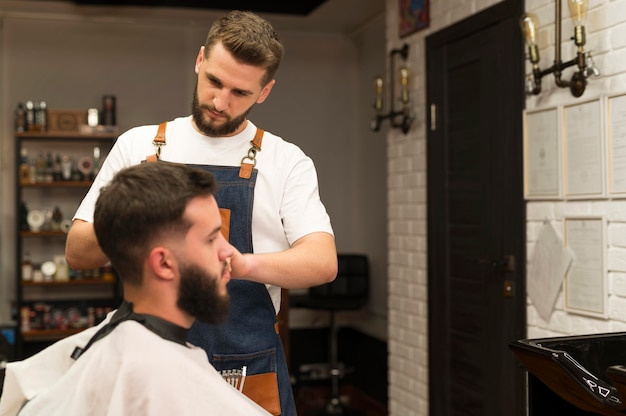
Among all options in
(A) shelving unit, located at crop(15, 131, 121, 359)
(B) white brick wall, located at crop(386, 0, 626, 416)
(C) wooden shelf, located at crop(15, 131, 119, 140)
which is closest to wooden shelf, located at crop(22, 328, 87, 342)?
(A) shelving unit, located at crop(15, 131, 121, 359)

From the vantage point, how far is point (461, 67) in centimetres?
388

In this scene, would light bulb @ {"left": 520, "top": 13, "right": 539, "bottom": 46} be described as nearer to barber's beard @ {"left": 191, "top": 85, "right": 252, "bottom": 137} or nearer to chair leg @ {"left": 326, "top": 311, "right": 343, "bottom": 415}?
barber's beard @ {"left": 191, "top": 85, "right": 252, "bottom": 137}

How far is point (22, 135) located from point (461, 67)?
11.6 feet

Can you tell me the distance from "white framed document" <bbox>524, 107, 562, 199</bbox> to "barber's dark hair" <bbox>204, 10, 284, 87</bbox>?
5.51ft

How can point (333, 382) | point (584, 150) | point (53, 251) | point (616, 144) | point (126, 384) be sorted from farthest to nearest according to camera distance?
point (53, 251) < point (333, 382) < point (584, 150) < point (616, 144) < point (126, 384)

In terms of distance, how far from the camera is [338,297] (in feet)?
19.6

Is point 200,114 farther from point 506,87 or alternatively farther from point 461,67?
point 461,67

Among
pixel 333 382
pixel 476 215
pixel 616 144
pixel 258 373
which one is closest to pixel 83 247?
pixel 258 373

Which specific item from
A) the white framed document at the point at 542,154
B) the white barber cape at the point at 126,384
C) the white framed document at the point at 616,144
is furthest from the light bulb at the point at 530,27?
the white barber cape at the point at 126,384

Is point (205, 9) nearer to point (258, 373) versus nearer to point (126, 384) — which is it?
point (258, 373)

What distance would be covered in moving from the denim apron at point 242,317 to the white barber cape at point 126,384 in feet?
1.01

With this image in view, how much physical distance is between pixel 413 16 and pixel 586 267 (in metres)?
1.91

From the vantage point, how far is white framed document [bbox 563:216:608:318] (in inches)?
112

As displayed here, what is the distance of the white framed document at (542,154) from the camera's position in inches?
122
